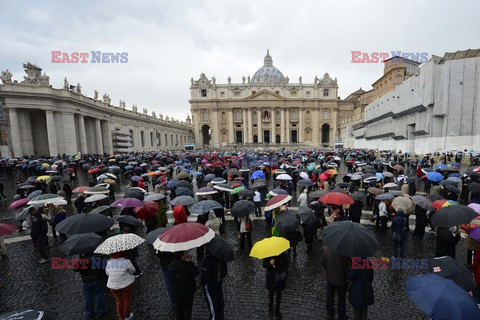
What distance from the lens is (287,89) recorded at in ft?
257

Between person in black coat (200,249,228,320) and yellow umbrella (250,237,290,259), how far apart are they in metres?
0.57

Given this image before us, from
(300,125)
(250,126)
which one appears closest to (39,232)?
(250,126)

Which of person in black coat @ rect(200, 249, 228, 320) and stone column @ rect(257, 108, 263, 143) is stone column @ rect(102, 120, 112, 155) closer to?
person in black coat @ rect(200, 249, 228, 320)

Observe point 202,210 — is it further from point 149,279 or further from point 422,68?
point 422,68

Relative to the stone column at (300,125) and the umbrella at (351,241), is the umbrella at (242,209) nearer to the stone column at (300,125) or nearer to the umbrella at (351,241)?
the umbrella at (351,241)

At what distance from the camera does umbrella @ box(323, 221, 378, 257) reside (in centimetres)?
340

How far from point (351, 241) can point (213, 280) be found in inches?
81.0

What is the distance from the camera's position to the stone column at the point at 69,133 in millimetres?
27438

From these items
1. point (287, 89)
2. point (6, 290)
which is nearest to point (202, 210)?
point (6, 290)

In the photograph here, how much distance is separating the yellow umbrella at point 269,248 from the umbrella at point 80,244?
98.7 inches

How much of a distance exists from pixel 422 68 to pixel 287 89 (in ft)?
176

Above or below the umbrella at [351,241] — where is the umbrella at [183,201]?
below

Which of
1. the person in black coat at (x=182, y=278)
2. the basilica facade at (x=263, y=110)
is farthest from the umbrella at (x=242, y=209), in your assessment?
the basilica facade at (x=263, y=110)

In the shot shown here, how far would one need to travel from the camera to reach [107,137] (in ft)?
119
